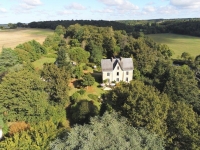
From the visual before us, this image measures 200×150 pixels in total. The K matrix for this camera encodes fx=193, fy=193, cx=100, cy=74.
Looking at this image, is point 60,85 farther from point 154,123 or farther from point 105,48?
point 105,48

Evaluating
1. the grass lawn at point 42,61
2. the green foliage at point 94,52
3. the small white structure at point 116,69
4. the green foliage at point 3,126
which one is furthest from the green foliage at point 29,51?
the green foliage at point 3,126

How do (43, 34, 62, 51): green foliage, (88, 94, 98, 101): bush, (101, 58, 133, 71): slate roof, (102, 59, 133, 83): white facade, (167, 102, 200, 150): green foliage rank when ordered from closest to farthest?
(167, 102, 200, 150): green foliage < (88, 94, 98, 101): bush < (101, 58, 133, 71): slate roof < (102, 59, 133, 83): white facade < (43, 34, 62, 51): green foliage

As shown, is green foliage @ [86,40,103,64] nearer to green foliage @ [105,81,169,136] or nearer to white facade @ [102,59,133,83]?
white facade @ [102,59,133,83]

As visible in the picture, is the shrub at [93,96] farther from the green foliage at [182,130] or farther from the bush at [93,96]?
the green foliage at [182,130]

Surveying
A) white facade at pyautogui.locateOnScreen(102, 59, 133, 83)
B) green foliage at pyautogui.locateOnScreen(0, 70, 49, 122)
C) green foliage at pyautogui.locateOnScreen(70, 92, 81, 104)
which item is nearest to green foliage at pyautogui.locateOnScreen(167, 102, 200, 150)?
green foliage at pyautogui.locateOnScreen(0, 70, 49, 122)

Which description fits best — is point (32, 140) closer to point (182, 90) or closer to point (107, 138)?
point (107, 138)

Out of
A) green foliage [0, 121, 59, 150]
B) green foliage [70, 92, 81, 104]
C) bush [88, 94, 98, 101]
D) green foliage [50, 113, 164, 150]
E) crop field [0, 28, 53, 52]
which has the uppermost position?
crop field [0, 28, 53, 52]
